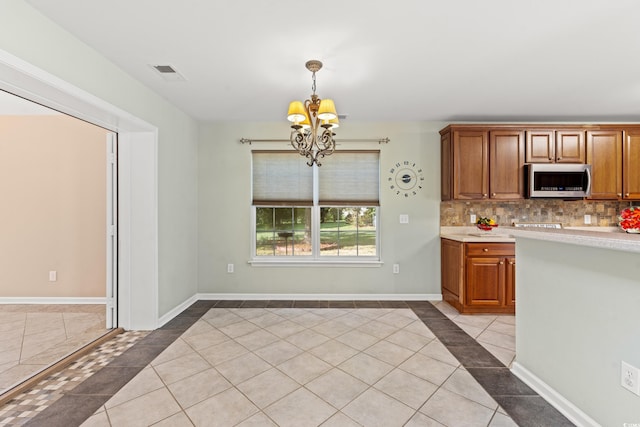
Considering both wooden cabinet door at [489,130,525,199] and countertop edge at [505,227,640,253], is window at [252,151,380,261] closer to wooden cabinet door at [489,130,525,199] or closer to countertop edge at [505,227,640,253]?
wooden cabinet door at [489,130,525,199]

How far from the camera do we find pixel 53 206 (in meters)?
3.88

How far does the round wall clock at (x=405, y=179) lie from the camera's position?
4137mm

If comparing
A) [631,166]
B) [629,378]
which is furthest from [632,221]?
[631,166]

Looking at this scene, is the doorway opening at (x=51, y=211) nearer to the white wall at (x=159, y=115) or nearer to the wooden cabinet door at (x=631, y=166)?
the white wall at (x=159, y=115)

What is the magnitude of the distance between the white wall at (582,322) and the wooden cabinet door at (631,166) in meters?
2.93

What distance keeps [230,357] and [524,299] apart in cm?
239

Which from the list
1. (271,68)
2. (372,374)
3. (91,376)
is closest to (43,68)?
(271,68)

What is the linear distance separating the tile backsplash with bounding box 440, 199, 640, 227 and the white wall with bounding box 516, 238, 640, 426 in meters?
1.96

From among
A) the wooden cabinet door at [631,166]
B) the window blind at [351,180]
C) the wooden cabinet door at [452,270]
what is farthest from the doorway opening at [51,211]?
the wooden cabinet door at [631,166]

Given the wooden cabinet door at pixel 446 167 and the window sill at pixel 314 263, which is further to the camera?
the window sill at pixel 314 263

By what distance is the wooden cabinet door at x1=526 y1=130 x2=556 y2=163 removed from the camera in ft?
12.3

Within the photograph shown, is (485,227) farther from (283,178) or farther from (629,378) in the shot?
(283,178)


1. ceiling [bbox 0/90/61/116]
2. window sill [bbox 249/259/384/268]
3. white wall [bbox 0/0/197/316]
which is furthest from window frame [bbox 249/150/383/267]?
ceiling [bbox 0/90/61/116]

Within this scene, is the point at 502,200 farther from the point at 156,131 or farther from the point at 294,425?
the point at 156,131
